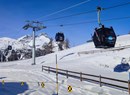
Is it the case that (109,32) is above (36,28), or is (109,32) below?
below

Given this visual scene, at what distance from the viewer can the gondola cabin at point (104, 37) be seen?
64.7 feet

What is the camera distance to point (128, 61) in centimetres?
5338

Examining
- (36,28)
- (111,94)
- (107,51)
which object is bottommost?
(111,94)

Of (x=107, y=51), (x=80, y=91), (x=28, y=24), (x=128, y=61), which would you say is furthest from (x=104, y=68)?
(x=80, y=91)

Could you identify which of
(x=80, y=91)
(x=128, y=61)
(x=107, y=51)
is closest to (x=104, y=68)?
(x=128, y=61)

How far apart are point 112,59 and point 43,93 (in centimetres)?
3822

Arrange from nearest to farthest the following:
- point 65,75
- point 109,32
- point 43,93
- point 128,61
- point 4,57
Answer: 1. point 109,32
2. point 43,93
3. point 65,75
4. point 128,61
5. point 4,57

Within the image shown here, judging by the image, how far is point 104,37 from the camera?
65.0ft

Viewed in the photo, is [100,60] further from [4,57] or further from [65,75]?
[4,57]

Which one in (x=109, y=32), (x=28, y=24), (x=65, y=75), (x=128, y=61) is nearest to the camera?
(x=109, y=32)

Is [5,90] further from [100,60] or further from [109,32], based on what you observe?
[100,60]

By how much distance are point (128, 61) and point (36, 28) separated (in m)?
20.7

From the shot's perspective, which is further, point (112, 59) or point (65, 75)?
point (112, 59)

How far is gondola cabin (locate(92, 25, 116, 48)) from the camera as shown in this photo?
1972 centimetres
